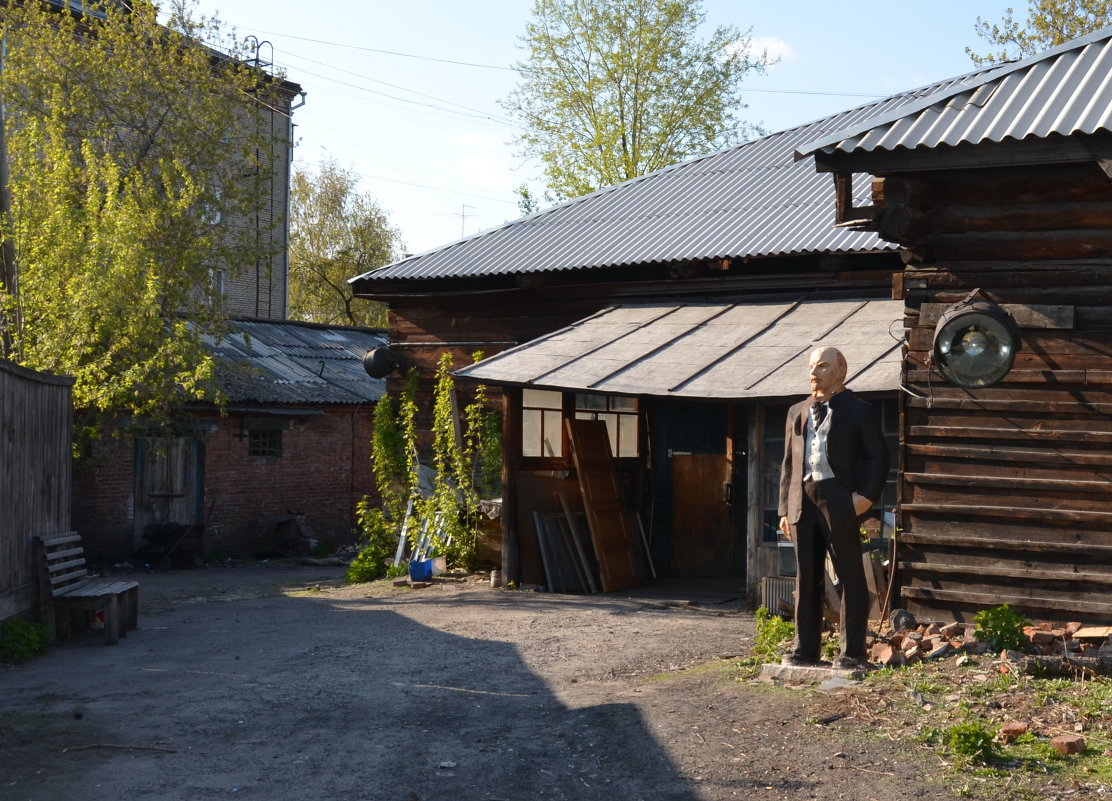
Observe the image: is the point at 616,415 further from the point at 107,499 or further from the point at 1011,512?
the point at 107,499

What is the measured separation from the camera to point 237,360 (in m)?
22.2

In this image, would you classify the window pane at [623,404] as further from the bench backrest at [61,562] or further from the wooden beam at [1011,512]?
the bench backrest at [61,562]

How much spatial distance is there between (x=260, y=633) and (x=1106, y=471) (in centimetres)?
714

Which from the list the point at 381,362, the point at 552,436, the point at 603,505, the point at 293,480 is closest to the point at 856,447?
the point at 603,505

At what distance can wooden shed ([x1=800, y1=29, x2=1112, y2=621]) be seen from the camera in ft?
26.0

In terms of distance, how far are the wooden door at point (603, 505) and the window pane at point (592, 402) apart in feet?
A: 2.75

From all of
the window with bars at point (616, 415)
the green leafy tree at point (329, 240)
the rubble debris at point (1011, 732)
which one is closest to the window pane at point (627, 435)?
the window with bars at point (616, 415)

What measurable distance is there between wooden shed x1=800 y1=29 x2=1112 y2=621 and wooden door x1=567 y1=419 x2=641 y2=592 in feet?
16.1

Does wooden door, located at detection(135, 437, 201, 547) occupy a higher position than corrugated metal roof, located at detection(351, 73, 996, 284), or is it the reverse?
corrugated metal roof, located at detection(351, 73, 996, 284)

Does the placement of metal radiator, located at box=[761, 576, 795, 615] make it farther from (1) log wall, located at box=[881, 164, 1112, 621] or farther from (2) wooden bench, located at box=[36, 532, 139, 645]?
(2) wooden bench, located at box=[36, 532, 139, 645]

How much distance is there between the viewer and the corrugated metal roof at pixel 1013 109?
773 cm

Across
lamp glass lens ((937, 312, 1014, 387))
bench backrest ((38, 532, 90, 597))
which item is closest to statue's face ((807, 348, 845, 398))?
lamp glass lens ((937, 312, 1014, 387))

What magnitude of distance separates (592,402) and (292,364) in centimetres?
1093

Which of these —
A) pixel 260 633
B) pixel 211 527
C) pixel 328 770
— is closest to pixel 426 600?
pixel 260 633
